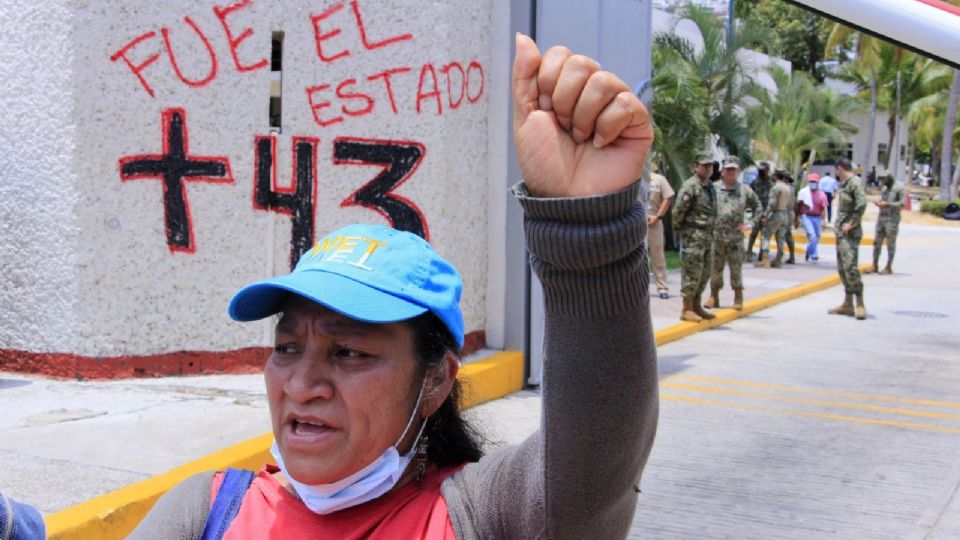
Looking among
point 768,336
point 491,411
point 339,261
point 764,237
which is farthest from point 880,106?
point 339,261

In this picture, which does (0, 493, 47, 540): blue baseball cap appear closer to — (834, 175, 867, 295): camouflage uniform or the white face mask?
the white face mask

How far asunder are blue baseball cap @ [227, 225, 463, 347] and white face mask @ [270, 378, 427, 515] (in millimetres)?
252

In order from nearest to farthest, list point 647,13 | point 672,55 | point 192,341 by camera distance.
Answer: point 192,341
point 647,13
point 672,55

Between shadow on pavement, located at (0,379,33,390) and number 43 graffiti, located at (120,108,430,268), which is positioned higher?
number 43 graffiti, located at (120,108,430,268)

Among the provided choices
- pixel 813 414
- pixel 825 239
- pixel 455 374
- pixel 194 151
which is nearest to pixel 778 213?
pixel 825 239

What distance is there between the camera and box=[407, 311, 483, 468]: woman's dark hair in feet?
6.10

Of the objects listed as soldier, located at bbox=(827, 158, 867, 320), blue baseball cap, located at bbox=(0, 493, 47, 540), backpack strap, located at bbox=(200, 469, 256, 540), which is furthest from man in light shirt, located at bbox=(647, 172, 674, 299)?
blue baseball cap, located at bbox=(0, 493, 47, 540)

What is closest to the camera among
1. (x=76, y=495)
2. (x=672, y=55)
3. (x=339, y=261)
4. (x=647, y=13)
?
(x=339, y=261)

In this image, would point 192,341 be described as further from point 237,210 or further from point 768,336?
point 768,336

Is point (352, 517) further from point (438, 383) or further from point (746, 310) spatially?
point (746, 310)

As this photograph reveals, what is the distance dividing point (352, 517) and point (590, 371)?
1.75ft

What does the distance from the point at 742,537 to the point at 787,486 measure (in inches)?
36.4

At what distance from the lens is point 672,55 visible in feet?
64.7

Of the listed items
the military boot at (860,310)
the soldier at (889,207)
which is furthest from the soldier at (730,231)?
the soldier at (889,207)
